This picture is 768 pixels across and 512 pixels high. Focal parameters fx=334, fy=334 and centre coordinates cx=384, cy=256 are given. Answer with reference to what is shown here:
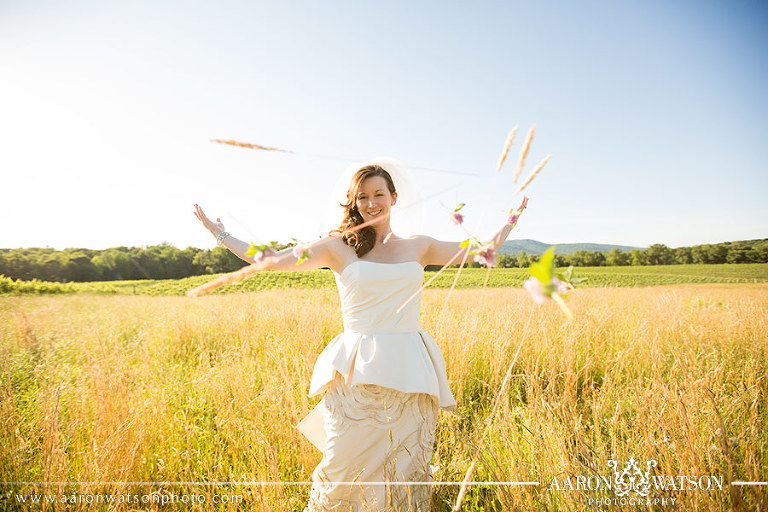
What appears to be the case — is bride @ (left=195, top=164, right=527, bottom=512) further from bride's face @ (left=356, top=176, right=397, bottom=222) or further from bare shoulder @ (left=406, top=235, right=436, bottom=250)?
bare shoulder @ (left=406, top=235, right=436, bottom=250)

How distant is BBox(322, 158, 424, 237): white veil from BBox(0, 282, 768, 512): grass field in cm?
102

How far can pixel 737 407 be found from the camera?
235 centimetres

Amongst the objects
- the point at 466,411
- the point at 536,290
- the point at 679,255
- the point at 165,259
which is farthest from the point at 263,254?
the point at 165,259

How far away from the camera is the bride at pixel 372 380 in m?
1.90

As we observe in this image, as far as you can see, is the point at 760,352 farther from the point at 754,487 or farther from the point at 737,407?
the point at 754,487

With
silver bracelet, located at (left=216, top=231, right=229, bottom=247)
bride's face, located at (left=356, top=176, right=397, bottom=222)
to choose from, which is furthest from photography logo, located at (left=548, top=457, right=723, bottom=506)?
silver bracelet, located at (left=216, top=231, right=229, bottom=247)

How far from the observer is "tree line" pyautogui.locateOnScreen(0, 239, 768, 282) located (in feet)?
56.2

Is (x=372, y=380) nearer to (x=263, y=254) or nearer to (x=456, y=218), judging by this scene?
(x=456, y=218)

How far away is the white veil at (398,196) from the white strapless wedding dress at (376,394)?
0.77 m

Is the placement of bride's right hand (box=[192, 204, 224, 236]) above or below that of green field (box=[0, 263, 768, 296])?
above

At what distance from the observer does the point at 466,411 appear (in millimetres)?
3027

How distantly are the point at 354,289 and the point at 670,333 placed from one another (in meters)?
4.33

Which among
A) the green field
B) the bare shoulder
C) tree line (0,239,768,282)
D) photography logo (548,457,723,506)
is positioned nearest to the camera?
photography logo (548,457,723,506)

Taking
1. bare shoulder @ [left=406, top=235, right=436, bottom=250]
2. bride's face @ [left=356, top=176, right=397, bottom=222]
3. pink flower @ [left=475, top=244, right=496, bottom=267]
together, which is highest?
bride's face @ [left=356, top=176, right=397, bottom=222]
